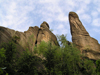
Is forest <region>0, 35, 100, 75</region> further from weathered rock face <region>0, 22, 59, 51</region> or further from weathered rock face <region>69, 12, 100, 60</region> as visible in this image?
weathered rock face <region>69, 12, 100, 60</region>

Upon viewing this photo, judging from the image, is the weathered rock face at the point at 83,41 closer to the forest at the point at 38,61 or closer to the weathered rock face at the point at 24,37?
the forest at the point at 38,61

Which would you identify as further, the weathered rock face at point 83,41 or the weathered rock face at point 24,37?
the weathered rock face at point 83,41

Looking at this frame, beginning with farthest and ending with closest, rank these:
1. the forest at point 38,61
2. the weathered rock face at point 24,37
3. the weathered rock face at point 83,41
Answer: the weathered rock face at point 83,41 → the weathered rock face at point 24,37 → the forest at point 38,61

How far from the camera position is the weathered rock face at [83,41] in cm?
4312

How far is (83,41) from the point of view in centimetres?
4588

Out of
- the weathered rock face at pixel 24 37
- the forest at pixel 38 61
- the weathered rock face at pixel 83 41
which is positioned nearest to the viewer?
the forest at pixel 38 61

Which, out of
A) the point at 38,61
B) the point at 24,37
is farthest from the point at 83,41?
the point at 38,61

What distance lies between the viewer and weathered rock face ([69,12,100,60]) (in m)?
43.1

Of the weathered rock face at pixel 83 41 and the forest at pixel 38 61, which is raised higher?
the weathered rock face at pixel 83 41

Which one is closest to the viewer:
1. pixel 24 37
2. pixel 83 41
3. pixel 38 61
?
pixel 38 61

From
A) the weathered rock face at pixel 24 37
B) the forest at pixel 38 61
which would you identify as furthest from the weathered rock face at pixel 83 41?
the weathered rock face at pixel 24 37

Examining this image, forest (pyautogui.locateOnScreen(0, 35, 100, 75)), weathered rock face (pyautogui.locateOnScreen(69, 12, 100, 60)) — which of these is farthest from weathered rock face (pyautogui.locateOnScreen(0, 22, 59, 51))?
weathered rock face (pyautogui.locateOnScreen(69, 12, 100, 60))

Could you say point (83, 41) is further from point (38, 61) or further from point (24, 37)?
point (38, 61)

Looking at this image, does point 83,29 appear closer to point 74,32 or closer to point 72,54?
point 74,32
